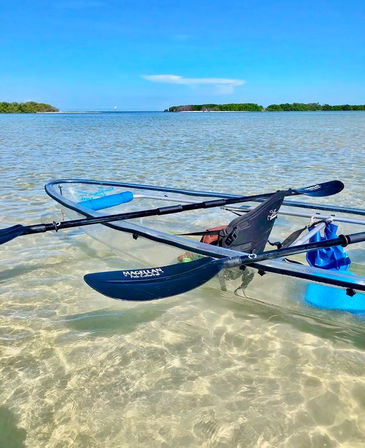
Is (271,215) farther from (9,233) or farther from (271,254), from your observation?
(9,233)

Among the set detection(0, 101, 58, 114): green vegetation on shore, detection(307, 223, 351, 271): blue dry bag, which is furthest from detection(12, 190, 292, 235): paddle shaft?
detection(0, 101, 58, 114): green vegetation on shore

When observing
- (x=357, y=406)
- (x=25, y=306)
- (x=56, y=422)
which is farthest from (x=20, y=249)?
(x=357, y=406)

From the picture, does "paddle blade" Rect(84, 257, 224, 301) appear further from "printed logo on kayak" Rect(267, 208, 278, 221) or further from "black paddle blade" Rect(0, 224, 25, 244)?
"black paddle blade" Rect(0, 224, 25, 244)

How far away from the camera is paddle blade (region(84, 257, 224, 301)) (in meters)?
2.84

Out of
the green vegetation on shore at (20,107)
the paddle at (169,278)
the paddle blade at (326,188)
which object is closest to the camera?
the paddle at (169,278)

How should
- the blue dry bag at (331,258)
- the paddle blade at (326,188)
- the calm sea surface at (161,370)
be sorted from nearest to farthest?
the calm sea surface at (161,370)
the blue dry bag at (331,258)
the paddle blade at (326,188)

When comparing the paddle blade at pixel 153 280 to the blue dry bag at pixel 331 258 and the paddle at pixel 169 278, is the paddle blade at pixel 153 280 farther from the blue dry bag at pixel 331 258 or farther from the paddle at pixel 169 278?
the blue dry bag at pixel 331 258

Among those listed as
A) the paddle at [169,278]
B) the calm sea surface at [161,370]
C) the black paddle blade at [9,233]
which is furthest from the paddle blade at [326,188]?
the black paddle blade at [9,233]

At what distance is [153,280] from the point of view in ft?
9.62

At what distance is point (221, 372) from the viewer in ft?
10.1

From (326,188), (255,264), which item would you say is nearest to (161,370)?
(255,264)

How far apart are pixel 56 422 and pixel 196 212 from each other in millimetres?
5013

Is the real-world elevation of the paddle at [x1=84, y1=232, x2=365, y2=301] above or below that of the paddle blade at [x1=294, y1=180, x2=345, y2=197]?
below

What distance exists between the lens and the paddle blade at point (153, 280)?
2.84m
